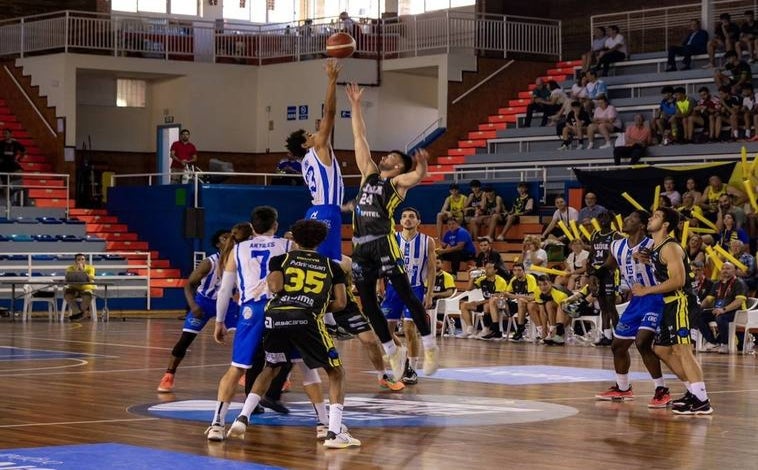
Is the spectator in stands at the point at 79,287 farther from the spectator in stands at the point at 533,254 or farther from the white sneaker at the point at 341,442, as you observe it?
the white sneaker at the point at 341,442

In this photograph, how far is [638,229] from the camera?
41.8 ft

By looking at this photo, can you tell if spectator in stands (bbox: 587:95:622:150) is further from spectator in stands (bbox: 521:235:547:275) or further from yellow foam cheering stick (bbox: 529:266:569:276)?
yellow foam cheering stick (bbox: 529:266:569:276)

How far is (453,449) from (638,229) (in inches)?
152

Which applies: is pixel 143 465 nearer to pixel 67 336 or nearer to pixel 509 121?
pixel 67 336

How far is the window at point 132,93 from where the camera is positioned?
123 ft

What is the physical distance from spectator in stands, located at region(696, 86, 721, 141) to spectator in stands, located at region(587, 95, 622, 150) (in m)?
2.07

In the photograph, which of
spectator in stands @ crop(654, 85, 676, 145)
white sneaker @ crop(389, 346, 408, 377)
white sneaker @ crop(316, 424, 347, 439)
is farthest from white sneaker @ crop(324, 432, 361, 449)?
spectator in stands @ crop(654, 85, 676, 145)

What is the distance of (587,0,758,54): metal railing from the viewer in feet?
106

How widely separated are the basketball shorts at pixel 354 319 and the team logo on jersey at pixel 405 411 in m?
0.62

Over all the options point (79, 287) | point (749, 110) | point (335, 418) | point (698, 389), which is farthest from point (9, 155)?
point (335, 418)

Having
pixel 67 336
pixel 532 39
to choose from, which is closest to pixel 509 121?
pixel 532 39

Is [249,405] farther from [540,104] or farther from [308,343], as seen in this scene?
[540,104]

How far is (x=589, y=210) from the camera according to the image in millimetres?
24734

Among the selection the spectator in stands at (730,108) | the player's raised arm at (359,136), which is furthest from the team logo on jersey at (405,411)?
the spectator in stands at (730,108)
